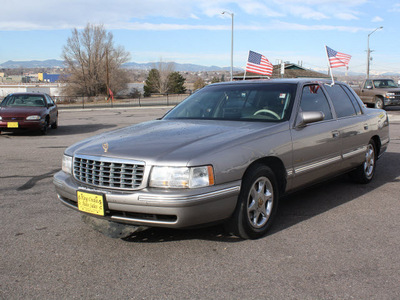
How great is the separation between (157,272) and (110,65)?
2670 inches

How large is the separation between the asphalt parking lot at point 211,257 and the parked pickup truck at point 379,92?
19943mm

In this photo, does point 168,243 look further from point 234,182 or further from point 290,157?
point 290,157

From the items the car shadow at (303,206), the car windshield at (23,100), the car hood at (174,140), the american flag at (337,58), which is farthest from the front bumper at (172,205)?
the car windshield at (23,100)

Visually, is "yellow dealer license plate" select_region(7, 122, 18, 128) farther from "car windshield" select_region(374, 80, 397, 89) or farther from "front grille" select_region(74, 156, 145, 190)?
"car windshield" select_region(374, 80, 397, 89)

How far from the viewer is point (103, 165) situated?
149 inches

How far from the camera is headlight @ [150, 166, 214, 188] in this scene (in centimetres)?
354

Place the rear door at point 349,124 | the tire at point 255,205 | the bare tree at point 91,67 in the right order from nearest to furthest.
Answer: the tire at point 255,205 → the rear door at point 349,124 → the bare tree at point 91,67

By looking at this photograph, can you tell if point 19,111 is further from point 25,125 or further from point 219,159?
point 219,159

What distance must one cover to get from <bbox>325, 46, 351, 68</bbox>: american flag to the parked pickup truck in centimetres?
1736

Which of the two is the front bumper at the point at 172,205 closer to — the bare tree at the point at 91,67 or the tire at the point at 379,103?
the tire at the point at 379,103

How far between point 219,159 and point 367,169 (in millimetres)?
3607

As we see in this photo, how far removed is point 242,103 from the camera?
5066 millimetres

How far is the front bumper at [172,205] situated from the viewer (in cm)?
350

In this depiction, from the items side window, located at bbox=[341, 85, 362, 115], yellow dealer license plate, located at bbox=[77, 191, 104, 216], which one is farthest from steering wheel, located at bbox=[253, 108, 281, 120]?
yellow dealer license plate, located at bbox=[77, 191, 104, 216]
